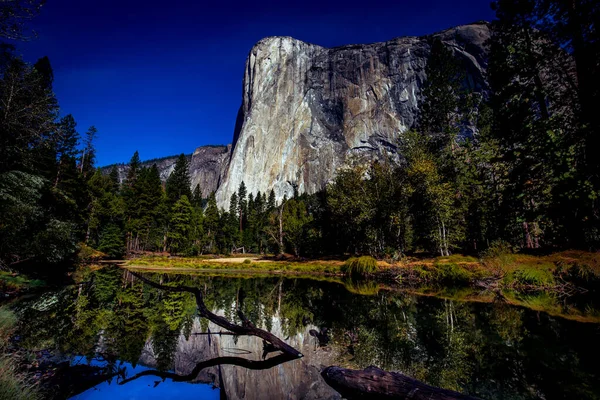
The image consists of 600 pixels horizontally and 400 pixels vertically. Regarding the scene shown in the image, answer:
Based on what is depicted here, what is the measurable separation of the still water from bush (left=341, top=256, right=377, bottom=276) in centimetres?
1228

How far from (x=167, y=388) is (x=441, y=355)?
5577 mm

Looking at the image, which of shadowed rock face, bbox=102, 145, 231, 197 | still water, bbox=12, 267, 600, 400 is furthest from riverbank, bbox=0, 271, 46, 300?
shadowed rock face, bbox=102, 145, 231, 197

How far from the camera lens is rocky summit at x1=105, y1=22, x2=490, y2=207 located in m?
110

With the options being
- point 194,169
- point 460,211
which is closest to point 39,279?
point 460,211

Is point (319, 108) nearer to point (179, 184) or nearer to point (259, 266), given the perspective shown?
point (179, 184)

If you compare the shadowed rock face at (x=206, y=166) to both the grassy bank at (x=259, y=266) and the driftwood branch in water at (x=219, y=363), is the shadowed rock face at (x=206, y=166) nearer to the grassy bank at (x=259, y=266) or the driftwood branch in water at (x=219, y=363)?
the grassy bank at (x=259, y=266)

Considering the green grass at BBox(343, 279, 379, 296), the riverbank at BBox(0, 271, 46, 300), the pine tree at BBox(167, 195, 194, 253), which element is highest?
the pine tree at BBox(167, 195, 194, 253)

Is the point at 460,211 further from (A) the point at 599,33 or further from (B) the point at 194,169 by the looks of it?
(B) the point at 194,169

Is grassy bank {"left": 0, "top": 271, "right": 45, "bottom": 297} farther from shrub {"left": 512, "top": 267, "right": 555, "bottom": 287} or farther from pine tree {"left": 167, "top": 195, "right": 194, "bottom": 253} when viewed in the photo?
pine tree {"left": 167, "top": 195, "right": 194, "bottom": 253}

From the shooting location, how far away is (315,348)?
738cm

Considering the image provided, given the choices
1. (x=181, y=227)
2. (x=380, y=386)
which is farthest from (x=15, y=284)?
(x=181, y=227)

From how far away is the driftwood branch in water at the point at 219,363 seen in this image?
5.86 m

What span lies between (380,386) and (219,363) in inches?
153

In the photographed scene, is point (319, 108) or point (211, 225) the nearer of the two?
point (211, 225)
